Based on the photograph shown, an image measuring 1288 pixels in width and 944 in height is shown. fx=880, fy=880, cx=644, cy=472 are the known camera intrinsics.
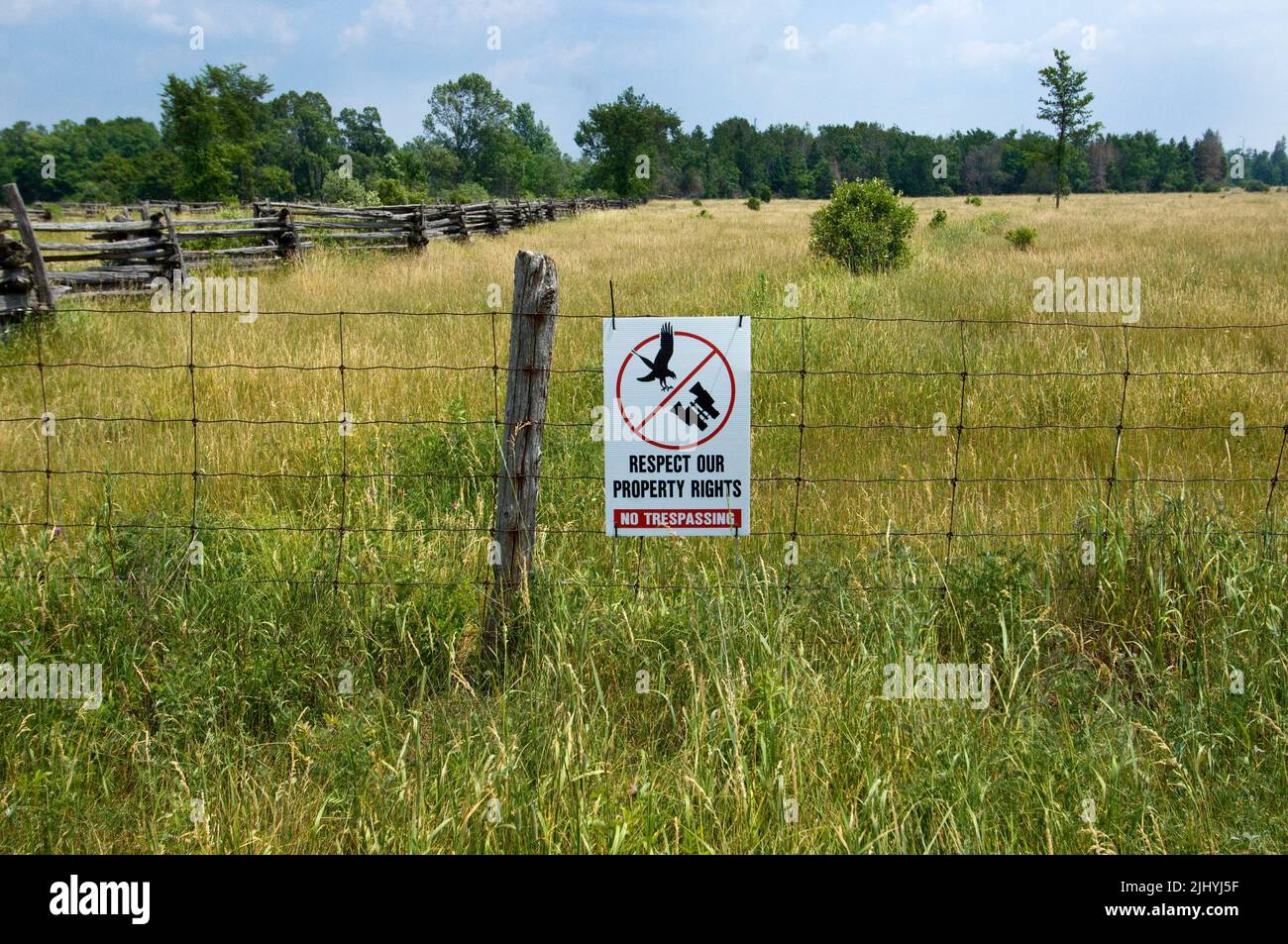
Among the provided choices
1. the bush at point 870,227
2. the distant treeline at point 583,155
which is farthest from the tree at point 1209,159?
the bush at point 870,227

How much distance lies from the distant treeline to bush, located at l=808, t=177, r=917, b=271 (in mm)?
47722

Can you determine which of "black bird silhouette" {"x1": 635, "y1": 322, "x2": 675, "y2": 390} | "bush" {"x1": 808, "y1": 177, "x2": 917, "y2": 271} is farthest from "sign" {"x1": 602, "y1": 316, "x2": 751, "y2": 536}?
"bush" {"x1": 808, "y1": 177, "x2": 917, "y2": 271}

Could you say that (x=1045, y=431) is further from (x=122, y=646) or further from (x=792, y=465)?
(x=122, y=646)

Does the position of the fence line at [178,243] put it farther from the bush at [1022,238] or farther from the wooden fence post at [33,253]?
the bush at [1022,238]

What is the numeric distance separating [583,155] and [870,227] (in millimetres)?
92056

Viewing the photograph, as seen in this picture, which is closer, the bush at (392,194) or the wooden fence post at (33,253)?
the wooden fence post at (33,253)

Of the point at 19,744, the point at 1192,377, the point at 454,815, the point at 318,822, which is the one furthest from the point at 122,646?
the point at 1192,377

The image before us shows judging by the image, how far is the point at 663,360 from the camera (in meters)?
3.38

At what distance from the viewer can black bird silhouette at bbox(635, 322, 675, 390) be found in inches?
133

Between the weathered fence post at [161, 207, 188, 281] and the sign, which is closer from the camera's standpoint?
the sign

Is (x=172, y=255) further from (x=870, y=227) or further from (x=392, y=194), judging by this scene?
(x=392, y=194)

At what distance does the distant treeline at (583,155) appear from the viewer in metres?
65.4

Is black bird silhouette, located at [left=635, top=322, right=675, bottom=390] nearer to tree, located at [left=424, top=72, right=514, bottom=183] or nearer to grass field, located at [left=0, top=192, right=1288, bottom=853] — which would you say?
grass field, located at [left=0, top=192, right=1288, bottom=853]

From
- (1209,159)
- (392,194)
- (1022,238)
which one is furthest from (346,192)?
(1209,159)
